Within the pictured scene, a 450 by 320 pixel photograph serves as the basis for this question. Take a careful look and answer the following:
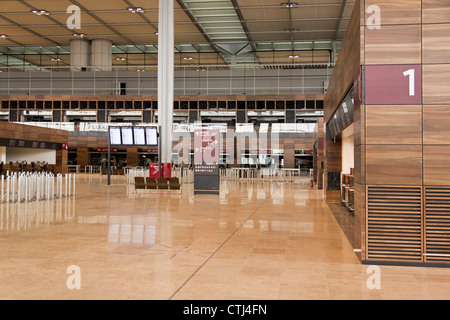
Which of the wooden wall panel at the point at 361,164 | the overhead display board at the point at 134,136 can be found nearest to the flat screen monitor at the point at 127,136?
the overhead display board at the point at 134,136

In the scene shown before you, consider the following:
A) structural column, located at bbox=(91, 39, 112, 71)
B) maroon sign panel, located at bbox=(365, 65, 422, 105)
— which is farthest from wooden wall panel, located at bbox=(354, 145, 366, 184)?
structural column, located at bbox=(91, 39, 112, 71)

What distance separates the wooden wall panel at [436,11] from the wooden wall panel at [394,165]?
1701mm

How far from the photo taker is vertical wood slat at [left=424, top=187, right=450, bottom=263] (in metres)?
5.72

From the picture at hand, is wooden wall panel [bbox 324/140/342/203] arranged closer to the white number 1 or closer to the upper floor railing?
the white number 1

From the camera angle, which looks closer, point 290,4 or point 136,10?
point 290,4

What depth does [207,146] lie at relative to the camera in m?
18.4

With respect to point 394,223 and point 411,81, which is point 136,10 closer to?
point 411,81

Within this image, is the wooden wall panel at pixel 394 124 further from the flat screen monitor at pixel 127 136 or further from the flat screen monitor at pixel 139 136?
the flat screen monitor at pixel 127 136

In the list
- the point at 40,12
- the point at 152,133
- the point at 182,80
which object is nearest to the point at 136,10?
the point at 40,12

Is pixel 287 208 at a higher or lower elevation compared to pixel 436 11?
lower

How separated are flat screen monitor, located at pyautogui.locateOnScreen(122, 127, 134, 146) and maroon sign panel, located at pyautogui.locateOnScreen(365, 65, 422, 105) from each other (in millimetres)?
15593

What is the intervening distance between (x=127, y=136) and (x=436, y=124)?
647 inches

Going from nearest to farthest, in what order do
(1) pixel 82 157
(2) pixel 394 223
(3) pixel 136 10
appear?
1. (2) pixel 394 223
2. (3) pixel 136 10
3. (1) pixel 82 157
